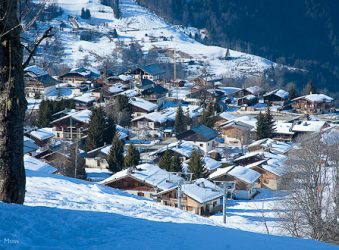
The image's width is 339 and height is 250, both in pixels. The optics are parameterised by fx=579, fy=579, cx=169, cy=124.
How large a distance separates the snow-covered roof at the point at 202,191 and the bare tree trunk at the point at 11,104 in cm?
544

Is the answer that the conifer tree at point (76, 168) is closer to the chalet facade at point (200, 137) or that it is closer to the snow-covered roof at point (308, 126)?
the chalet facade at point (200, 137)

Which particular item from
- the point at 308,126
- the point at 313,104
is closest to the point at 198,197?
the point at 308,126

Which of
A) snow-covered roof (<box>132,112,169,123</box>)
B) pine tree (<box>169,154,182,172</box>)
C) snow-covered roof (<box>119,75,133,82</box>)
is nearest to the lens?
pine tree (<box>169,154,182,172</box>)

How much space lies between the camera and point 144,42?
119ft

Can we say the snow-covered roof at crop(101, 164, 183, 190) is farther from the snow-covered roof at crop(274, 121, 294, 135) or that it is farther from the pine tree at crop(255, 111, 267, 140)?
the snow-covered roof at crop(274, 121, 294, 135)

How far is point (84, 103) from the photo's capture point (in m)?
18.4

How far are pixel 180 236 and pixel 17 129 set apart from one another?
958mm

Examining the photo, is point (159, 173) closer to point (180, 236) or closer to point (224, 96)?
point (180, 236)

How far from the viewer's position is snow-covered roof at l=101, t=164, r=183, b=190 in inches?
348

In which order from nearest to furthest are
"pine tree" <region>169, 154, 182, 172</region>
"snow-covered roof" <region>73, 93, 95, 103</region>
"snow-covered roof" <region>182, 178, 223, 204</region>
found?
"snow-covered roof" <region>182, 178, 223, 204</region>, "pine tree" <region>169, 154, 182, 172</region>, "snow-covered roof" <region>73, 93, 95, 103</region>

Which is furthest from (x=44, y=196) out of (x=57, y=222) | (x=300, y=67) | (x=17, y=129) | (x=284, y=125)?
(x=300, y=67)

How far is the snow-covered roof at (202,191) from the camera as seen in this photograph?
8086 mm

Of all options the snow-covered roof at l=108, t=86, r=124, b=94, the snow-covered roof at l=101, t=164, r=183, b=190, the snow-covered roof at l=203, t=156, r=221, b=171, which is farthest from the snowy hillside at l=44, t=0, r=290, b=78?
the snow-covered roof at l=101, t=164, r=183, b=190

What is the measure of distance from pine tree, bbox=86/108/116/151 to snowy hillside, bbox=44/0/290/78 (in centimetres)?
1767
